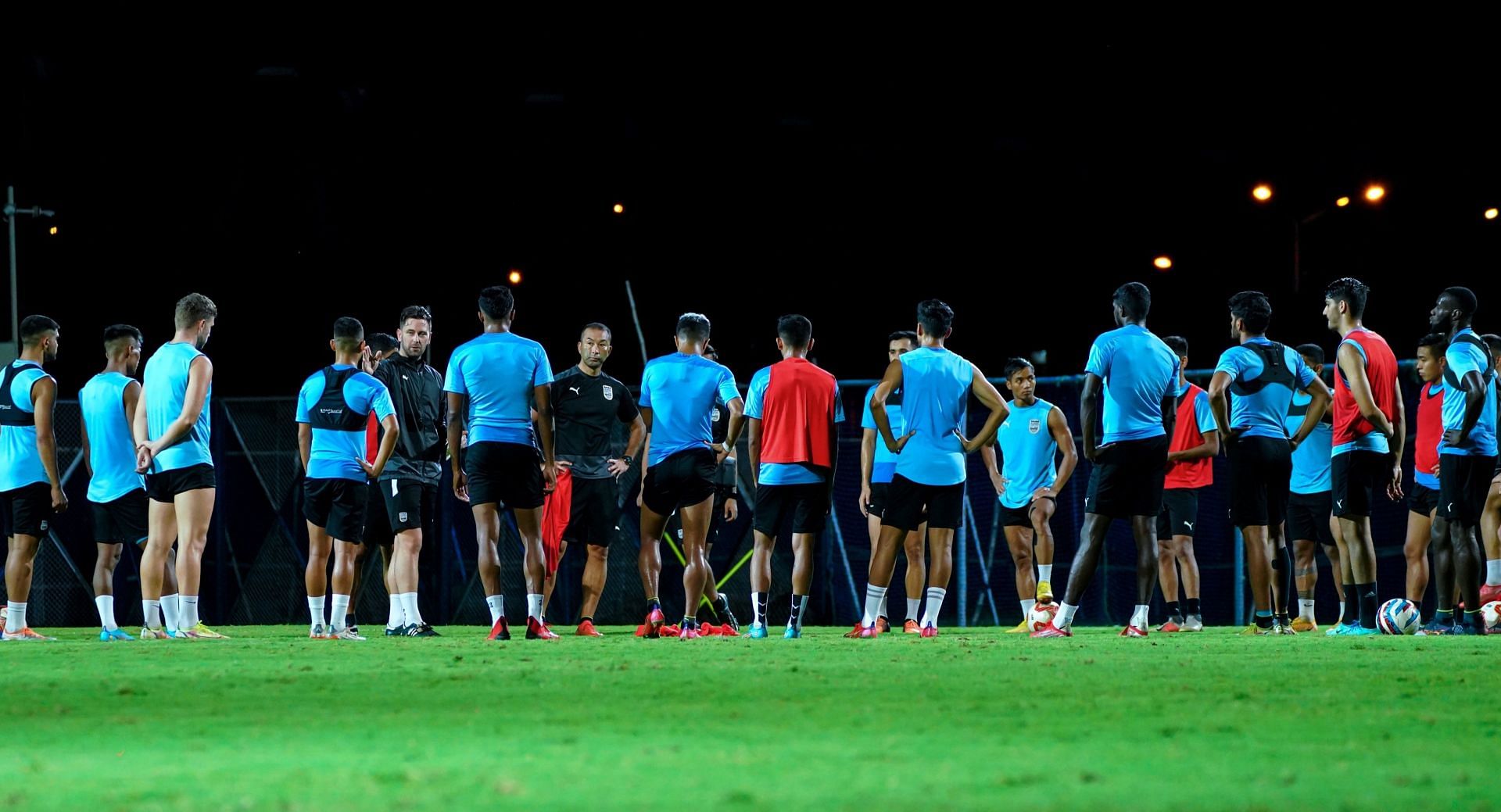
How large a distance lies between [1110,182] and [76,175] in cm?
1363

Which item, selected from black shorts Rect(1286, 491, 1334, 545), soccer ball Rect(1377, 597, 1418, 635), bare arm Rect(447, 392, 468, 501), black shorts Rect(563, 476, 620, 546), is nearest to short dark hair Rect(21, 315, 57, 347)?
bare arm Rect(447, 392, 468, 501)

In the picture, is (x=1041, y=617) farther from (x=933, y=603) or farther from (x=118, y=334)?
(x=118, y=334)

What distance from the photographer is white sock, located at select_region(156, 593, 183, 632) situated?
36.6 ft

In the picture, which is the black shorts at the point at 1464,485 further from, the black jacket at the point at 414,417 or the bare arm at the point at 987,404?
the black jacket at the point at 414,417

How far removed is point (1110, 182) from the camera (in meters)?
23.3

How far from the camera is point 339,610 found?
11008 millimetres

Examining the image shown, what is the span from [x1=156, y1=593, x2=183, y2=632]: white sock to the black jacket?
1.57 metres

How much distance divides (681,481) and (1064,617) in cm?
256

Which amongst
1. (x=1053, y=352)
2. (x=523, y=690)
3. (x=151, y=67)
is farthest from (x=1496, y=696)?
(x=1053, y=352)

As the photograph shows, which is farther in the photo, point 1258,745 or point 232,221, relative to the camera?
point 232,221

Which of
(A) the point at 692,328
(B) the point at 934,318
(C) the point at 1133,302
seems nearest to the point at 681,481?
(A) the point at 692,328

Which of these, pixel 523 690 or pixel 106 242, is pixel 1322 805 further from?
pixel 106 242

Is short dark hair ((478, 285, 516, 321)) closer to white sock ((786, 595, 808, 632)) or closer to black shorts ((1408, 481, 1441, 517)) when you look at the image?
white sock ((786, 595, 808, 632))

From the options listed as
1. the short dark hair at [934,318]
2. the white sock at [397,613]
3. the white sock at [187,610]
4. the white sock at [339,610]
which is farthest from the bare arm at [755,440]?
the white sock at [187,610]
